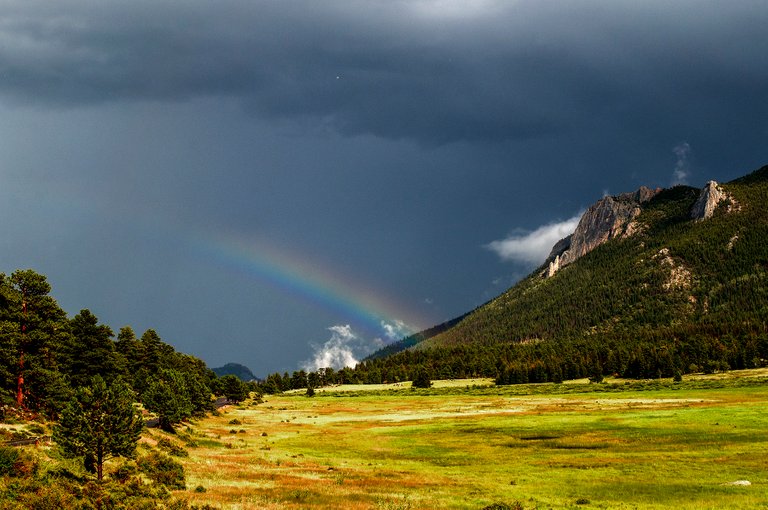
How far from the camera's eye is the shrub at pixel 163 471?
139ft

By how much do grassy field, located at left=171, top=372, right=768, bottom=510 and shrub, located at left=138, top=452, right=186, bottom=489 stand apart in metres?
1.30

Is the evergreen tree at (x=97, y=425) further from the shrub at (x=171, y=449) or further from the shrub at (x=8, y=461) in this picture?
the shrub at (x=171, y=449)

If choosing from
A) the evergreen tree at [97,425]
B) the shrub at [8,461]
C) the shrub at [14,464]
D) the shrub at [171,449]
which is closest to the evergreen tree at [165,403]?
the shrub at [171,449]

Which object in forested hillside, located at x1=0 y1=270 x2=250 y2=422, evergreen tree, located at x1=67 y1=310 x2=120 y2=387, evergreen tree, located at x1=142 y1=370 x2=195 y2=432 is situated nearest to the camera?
forested hillside, located at x1=0 y1=270 x2=250 y2=422

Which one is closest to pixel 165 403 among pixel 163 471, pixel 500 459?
pixel 163 471

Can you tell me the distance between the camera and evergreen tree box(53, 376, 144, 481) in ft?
121

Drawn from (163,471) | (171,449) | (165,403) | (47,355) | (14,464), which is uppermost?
(47,355)

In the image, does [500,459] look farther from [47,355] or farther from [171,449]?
[47,355]

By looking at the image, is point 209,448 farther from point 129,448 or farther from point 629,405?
point 629,405

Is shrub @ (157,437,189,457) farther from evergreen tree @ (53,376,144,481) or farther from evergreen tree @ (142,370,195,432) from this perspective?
evergreen tree @ (53,376,144,481)

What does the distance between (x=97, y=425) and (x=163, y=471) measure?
9.84 meters

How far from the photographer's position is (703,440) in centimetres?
6175

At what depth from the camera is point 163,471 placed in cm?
4497

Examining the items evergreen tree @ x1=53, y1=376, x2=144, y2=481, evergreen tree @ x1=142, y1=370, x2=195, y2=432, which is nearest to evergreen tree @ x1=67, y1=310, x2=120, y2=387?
evergreen tree @ x1=142, y1=370, x2=195, y2=432
